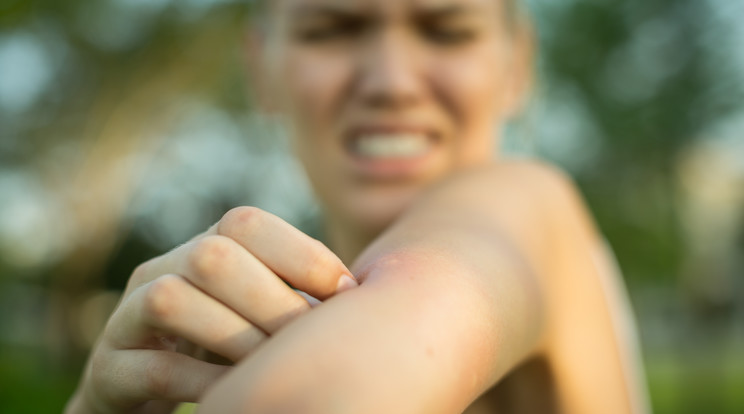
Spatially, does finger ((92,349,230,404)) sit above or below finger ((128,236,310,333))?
below

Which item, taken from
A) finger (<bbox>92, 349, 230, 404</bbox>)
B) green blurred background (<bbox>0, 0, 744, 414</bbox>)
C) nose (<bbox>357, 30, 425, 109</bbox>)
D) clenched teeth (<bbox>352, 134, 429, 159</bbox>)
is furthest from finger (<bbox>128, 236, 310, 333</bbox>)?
green blurred background (<bbox>0, 0, 744, 414</bbox>)

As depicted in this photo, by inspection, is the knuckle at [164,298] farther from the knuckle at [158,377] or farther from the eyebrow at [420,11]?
the eyebrow at [420,11]

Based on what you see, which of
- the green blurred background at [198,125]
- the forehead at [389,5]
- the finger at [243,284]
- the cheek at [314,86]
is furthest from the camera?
the green blurred background at [198,125]

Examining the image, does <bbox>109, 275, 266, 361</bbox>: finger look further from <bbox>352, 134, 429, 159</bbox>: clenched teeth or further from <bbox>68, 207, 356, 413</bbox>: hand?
<bbox>352, 134, 429, 159</bbox>: clenched teeth

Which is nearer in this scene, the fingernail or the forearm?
the forearm

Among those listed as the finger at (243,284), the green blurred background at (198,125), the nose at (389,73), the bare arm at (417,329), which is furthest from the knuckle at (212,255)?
the green blurred background at (198,125)

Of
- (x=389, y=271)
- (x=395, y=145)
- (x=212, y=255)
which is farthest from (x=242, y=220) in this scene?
(x=395, y=145)
